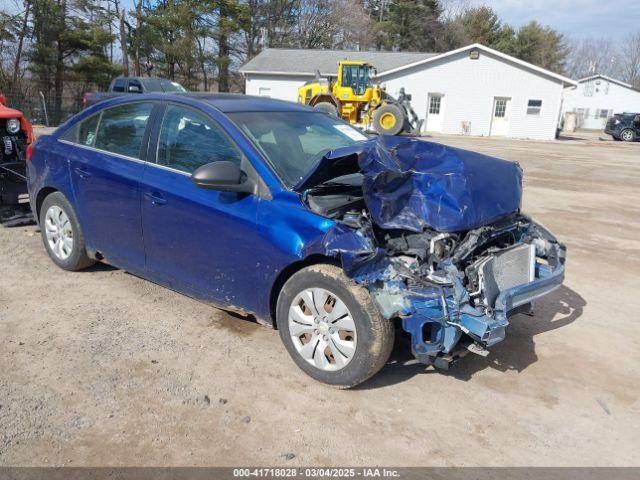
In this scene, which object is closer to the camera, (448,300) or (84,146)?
(448,300)

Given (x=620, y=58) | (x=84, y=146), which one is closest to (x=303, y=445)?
(x=84, y=146)

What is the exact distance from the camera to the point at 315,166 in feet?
11.4

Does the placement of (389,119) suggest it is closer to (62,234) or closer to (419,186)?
(62,234)

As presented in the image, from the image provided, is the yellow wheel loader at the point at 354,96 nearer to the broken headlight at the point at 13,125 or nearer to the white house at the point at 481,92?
the white house at the point at 481,92

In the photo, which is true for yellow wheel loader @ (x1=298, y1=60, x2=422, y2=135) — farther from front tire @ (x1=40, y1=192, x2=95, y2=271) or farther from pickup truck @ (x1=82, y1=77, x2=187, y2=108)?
front tire @ (x1=40, y1=192, x2=95, y2=271)

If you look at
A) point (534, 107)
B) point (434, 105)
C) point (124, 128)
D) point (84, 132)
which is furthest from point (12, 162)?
point (534, 107)

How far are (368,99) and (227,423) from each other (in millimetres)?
22284

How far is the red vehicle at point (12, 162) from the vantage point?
657 centimetres

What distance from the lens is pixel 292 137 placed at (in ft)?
13.3

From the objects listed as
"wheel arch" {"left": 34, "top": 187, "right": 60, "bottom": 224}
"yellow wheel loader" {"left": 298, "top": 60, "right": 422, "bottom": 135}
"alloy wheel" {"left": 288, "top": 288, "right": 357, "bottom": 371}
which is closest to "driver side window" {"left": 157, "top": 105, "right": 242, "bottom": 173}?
"alloy wheel" {"left": 288, "top": 288, "right": 357, "bottom": 371}

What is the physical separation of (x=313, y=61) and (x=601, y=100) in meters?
A: 32.1

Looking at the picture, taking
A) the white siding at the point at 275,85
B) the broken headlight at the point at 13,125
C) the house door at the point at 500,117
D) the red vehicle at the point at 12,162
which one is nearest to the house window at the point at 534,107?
the house door at the point at 500,117

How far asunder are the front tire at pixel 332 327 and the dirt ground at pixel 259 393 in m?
0.16

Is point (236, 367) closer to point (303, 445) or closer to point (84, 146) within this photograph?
point (303, 445)
